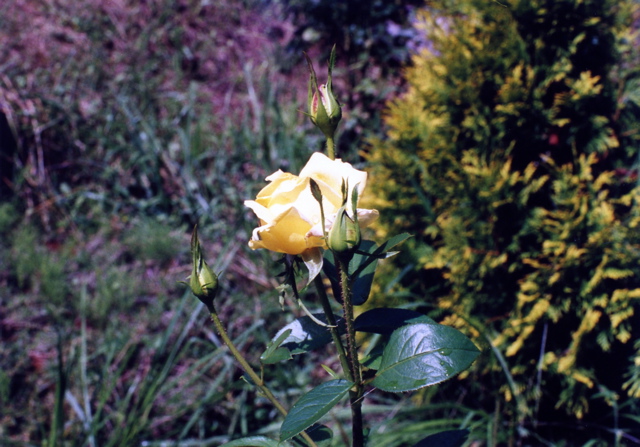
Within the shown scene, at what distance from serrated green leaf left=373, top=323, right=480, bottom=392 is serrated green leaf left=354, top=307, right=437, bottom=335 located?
0.04 metres

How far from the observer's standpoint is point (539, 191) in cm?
165

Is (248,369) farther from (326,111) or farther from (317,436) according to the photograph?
(326,111)

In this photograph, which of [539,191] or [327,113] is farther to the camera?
[539,191]

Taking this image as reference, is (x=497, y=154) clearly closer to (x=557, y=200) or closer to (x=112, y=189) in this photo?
(x=557, y=200)

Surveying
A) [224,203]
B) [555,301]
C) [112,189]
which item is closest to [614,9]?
[555,301]

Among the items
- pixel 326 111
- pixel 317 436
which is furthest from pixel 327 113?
pixel 317 436

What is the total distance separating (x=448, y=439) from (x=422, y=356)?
0.15m

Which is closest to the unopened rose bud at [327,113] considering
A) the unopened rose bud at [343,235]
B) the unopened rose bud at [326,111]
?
the unopened rose bud at [326,111]

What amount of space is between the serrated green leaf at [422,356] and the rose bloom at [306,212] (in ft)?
0.41

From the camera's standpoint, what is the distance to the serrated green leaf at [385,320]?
0.55 m

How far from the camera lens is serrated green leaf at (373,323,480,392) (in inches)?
18.4

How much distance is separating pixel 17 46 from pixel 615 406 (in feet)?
14.4

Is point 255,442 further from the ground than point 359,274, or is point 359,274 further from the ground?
point 359,274

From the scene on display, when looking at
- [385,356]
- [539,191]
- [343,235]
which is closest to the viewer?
[343,235]
